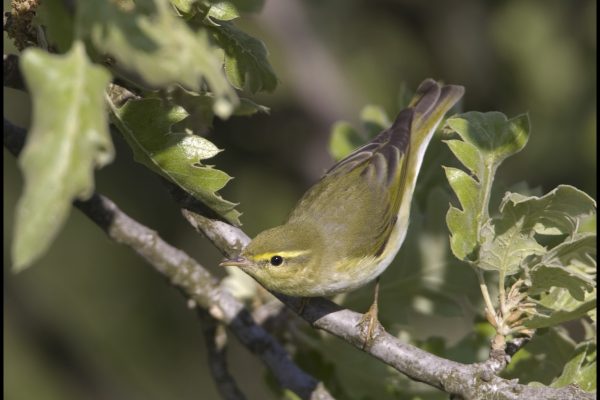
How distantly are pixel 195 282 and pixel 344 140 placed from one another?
922 mm

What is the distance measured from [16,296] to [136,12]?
5.28m

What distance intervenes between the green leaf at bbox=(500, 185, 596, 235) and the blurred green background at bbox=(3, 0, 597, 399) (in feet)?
12.1

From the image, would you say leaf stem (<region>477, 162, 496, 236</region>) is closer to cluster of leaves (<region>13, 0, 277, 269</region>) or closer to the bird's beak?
the bird's beak

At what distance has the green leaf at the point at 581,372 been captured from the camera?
257 centimetres

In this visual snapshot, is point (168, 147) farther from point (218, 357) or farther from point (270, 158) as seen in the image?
point (270, 158)

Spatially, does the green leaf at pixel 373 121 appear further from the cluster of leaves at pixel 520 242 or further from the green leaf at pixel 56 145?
the green leaf at pixel 56 145

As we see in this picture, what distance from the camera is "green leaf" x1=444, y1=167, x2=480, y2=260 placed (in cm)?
253

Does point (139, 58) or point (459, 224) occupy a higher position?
point (139, 58)

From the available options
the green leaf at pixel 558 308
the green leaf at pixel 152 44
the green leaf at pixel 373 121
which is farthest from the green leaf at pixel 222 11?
the green leaf at pixel 373 121

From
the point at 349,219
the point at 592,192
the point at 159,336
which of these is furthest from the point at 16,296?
the point at 592,192

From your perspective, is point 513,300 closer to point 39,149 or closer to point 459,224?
point 459,224

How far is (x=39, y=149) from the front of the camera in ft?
4.89

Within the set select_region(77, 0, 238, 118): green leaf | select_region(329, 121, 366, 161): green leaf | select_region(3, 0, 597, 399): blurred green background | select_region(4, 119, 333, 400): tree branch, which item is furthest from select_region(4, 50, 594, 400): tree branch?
select_region(3, 0, 597, 399): blurred green background

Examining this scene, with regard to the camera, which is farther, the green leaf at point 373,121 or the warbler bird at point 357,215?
the green leaf at point 373,121
